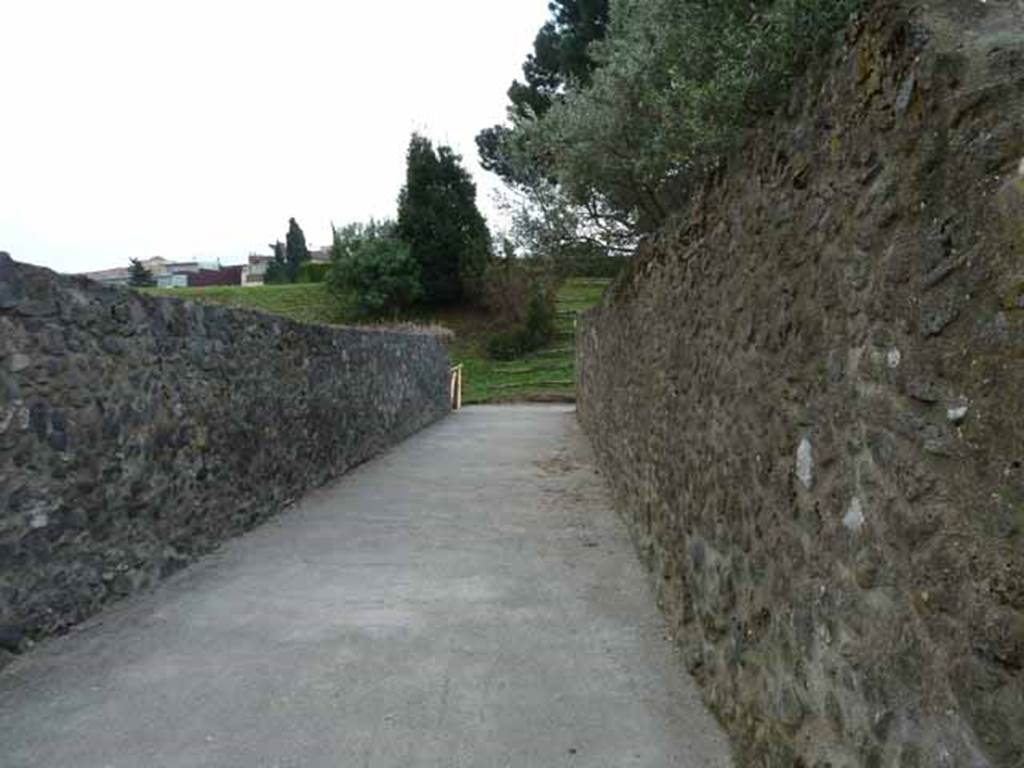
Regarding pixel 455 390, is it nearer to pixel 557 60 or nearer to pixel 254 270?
pixel 557 60

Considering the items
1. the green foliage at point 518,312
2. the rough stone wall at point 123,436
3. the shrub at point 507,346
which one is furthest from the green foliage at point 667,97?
the shrub at point 507,346

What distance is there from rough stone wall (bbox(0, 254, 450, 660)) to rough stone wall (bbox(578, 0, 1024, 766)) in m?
3.23

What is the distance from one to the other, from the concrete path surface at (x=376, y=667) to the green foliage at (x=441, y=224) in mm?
21895

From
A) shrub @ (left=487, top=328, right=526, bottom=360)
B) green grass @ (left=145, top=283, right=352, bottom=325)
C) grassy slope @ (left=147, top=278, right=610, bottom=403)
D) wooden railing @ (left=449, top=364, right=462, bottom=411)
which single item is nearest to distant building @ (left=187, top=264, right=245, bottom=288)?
grassy slope @ (left=147, top=278, right=610, bottom=403)

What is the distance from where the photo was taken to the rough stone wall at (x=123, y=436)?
3602 millimetres

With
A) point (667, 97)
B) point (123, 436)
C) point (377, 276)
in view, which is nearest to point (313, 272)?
point (377, 276)

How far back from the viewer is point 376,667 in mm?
3502

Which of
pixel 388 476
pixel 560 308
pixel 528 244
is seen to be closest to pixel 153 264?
pixel 560 308

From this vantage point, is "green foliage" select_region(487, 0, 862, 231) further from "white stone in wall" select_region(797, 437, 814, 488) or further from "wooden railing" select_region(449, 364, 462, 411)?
"wooden railing" select_region(449, 364, 462, 411)

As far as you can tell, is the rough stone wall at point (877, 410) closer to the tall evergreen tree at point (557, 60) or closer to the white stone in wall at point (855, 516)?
the white stone in wall at point (855, 516)

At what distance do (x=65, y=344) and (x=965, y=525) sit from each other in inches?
163

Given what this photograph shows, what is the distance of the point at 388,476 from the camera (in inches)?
357

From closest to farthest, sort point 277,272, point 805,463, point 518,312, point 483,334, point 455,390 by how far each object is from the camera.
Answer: point 805,463, point 455,390, point 518,312, point 483,334, point 277,272

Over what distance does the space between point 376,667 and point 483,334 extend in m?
23.9
